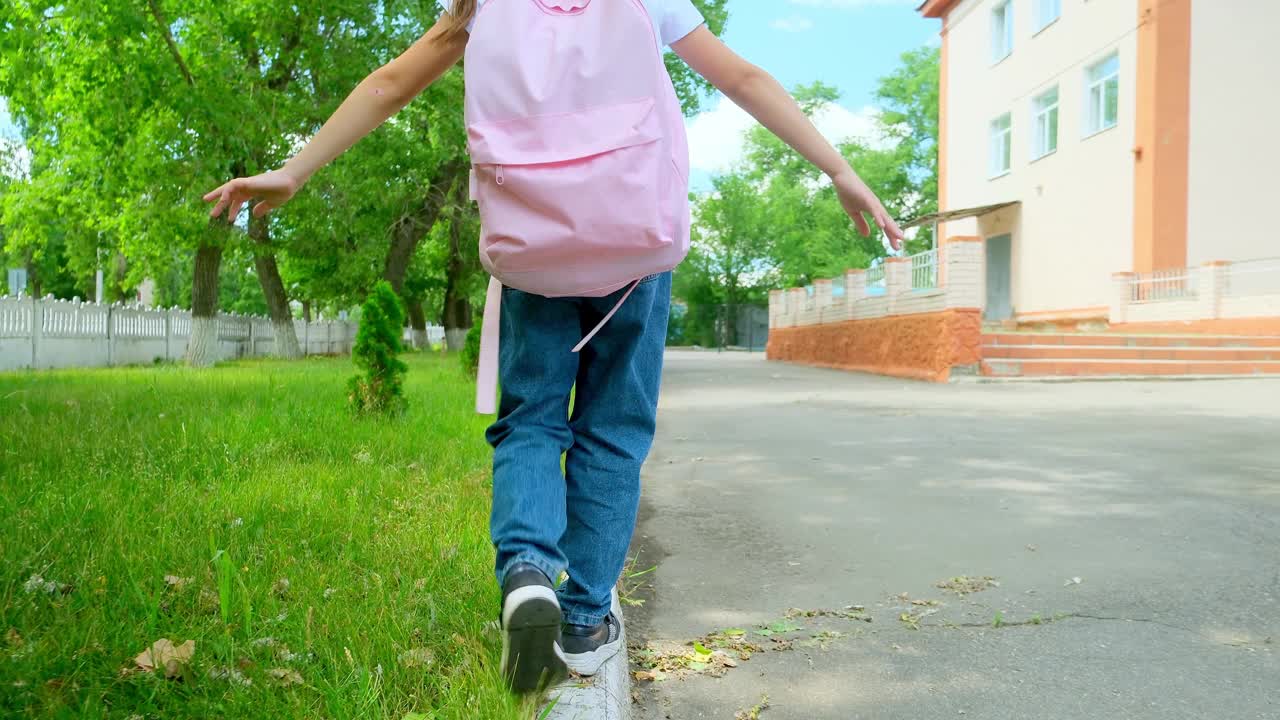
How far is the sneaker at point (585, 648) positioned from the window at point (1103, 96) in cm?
1980

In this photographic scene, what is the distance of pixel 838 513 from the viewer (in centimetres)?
453

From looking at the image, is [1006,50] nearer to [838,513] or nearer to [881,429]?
[881,429]

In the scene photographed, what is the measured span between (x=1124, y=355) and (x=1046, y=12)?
10.6 meters

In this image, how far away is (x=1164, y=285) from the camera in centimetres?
1734

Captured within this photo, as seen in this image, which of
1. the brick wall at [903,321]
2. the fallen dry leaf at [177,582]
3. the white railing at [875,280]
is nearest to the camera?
the fallen dry leaf at [177,582]

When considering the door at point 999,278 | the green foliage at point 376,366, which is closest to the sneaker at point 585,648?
the green foliage at point 376,366

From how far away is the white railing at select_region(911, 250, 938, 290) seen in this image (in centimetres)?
1608

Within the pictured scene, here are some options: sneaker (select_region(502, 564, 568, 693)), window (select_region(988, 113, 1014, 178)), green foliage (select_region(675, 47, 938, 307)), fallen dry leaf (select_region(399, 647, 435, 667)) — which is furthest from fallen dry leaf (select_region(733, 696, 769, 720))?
green foliage (select_region(675, 47, 938, 307))

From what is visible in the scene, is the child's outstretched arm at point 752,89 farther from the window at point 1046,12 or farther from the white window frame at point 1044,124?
the window at point 1046,12

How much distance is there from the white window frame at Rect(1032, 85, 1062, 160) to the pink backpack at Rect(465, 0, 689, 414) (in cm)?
2155

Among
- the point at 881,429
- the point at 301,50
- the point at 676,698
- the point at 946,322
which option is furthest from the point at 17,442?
the point at 301,50

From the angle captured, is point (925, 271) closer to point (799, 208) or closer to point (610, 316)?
point (610, 316)

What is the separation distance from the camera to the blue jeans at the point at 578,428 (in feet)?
6.63

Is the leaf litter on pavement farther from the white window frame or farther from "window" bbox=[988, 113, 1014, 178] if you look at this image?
"window" bbox=[988, 113, 1014, 178]
